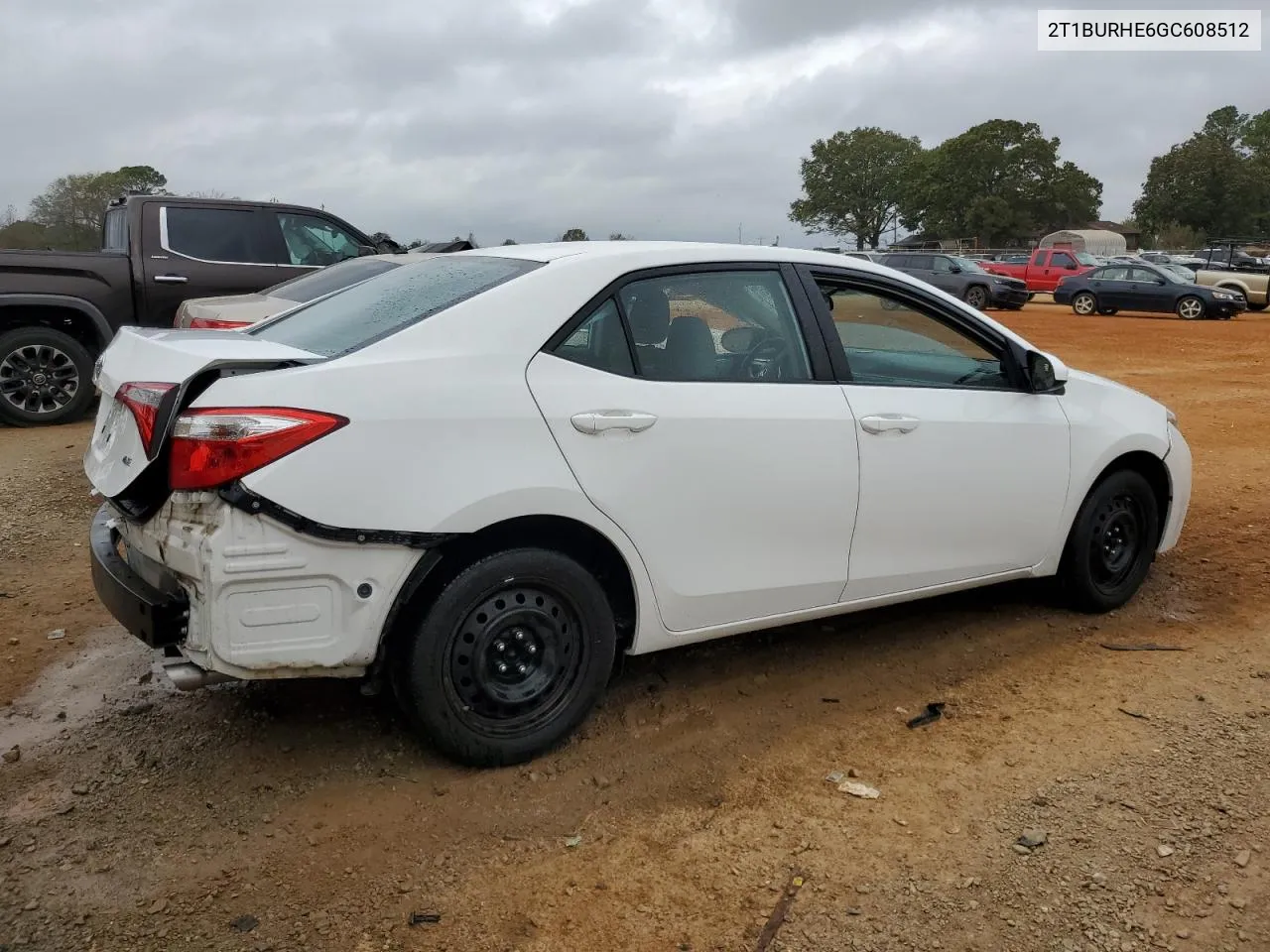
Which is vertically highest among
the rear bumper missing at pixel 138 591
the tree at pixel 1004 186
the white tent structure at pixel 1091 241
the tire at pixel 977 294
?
the tree at pixel 1004 186

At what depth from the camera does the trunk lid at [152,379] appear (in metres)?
2.97

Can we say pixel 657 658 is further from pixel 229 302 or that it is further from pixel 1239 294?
pixel 1239 294

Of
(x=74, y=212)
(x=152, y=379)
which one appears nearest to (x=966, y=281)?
(x=74, y=212)

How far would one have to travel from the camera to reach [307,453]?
2.90 metres

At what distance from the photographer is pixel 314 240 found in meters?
10.1

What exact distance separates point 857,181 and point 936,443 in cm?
9647

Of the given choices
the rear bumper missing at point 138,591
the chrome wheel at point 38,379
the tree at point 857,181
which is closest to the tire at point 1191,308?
the chrome wheel at point 38,379

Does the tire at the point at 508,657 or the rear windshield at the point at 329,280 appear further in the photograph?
the rear windshield at the point at 329,280

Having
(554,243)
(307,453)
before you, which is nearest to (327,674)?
(307,453)

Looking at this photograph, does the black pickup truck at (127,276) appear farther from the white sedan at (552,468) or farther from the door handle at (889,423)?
the door handle at (889,423)

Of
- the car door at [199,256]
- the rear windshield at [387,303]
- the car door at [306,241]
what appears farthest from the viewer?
the car door at [306,241]

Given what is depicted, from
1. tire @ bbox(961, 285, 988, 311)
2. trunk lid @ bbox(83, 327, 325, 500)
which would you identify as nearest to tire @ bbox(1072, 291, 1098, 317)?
tire @ bbox(961, 285, 988, 311)

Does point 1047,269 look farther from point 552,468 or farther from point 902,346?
point 552,468

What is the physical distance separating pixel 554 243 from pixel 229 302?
3971 millimetres
